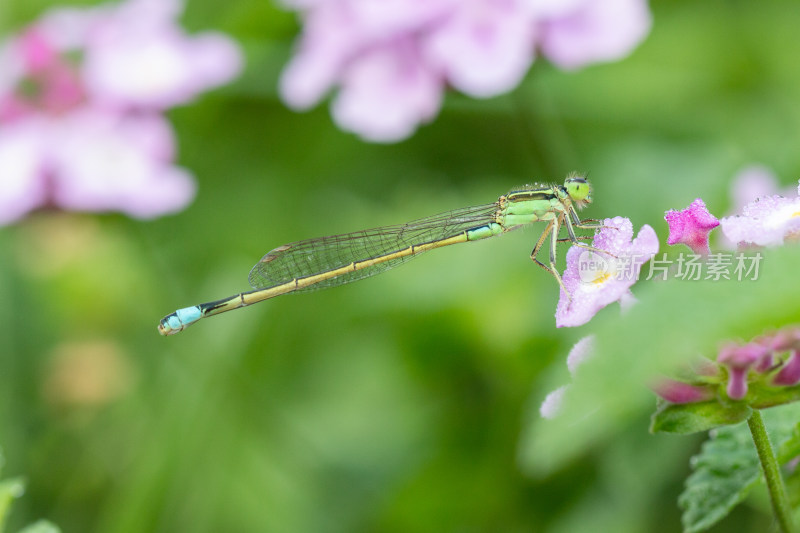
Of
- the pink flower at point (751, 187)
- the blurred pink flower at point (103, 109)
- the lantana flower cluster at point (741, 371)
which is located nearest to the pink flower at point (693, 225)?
the lantana flower cluster at point (741, 371)

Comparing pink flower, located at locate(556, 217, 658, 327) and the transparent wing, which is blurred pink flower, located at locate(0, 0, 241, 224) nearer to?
the transparent wing

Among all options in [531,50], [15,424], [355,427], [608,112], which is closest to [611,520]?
[355,427]

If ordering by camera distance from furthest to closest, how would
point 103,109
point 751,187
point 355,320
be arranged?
point 355,320
point 103,109
point 751,187

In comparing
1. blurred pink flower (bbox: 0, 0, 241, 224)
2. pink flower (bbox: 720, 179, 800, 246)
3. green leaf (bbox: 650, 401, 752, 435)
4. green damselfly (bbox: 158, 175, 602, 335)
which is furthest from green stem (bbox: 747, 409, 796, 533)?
blurred pink flower (bbox: 0, 0, 241, 224)

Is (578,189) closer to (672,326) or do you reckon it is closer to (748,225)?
(748,225)

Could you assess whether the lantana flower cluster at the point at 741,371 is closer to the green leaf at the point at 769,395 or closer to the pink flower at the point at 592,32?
the green leaf at the point at 769,395

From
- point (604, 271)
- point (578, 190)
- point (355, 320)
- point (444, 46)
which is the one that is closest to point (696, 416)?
point (604, 271)
